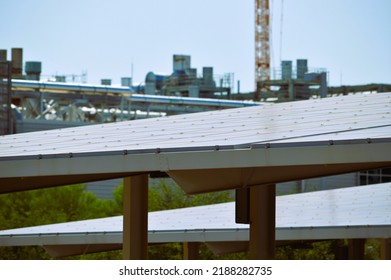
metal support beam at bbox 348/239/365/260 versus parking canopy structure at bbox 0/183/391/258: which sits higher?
parking canopy structure at bbox 0/183/391/258

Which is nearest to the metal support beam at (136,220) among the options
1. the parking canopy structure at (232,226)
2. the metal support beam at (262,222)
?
the metal support beam at (262,222)

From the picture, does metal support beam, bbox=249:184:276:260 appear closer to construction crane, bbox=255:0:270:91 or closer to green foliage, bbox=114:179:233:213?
green foliage, bbox=114:179:233:213

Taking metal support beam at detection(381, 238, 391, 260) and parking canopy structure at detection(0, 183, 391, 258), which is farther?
metal support beam at detection(381, 238, 391, 260)

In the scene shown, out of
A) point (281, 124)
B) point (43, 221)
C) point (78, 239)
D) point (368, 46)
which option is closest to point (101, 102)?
point (368, 46)

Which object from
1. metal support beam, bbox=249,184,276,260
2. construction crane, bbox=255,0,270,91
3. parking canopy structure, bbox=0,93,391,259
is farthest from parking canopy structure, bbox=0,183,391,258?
construction crane, bbox=255,0,270,91

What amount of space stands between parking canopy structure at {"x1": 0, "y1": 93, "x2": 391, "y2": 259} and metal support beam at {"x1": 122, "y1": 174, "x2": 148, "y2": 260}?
0.5 inches

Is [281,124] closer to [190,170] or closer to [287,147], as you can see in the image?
[190,170]

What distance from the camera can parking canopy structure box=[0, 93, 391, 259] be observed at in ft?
37.6

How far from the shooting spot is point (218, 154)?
11.7 meters

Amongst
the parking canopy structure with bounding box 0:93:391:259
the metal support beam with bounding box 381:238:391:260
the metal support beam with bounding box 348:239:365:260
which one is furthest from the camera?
the metal support beam with bounding box 348:239:365:260

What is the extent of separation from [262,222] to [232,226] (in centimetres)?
841

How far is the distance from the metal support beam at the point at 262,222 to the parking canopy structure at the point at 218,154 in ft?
0.04

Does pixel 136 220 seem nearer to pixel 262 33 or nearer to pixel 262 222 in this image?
pixel 262 222
